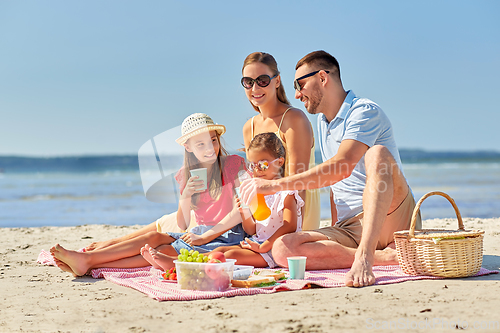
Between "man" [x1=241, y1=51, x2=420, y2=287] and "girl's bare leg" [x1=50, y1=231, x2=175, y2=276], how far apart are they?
927 millimetres

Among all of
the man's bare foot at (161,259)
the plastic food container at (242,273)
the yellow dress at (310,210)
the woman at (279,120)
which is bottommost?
the plastic food container at (242,273)

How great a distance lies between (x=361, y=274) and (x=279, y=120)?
1.99 m

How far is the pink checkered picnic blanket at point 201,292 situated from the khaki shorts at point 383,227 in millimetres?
227

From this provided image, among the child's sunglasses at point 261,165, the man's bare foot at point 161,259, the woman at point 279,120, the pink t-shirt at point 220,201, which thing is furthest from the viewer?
the woman at point 279,120

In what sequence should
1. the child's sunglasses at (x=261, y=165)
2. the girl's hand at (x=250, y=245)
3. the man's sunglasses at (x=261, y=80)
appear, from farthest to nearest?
the man's sunglasses at (x=261, y=80)
the child's sunglasses at (x=261, y=165)
the girl's hand at (x=250, y=245)

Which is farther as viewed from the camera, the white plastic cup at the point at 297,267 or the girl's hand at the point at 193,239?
the girl's hand at the point at 193,239

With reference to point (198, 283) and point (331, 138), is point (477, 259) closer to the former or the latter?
point (331, 138)

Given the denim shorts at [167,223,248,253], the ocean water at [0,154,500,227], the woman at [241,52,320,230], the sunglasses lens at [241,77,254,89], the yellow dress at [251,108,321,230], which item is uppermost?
the sunglasses lens at [241,77,254,89]

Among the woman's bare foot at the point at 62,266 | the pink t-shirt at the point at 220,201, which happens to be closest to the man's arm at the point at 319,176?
the pink t-shirt at the point at 220,201

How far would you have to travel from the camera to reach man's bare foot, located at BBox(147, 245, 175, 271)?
3.36 meters

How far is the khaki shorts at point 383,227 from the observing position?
3.46 m

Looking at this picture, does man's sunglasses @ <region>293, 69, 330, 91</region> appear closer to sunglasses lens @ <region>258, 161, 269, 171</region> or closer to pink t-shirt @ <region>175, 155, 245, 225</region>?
sunglasses lens @ <region>258, 161, 269, 171</region>

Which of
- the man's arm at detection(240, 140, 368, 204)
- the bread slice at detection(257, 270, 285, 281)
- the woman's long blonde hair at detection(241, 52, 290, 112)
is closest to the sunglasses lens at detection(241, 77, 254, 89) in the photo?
the woman's long blonde hair at detection(241, 52, 290, 112)

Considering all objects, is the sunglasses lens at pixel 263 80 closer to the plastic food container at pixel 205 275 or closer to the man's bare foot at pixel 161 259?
the man's bare foot at pixel 161 259
